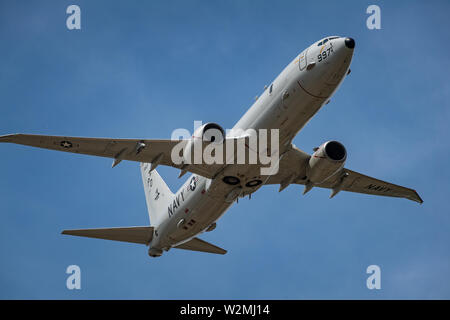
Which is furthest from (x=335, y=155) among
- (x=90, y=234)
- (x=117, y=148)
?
(x=90, y=234)

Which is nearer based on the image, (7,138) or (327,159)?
(7,138)

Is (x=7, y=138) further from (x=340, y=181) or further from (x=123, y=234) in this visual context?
(x=340, y=181)

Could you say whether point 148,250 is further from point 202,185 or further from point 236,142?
point 236,142

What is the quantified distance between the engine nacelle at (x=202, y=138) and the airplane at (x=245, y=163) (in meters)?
0.06

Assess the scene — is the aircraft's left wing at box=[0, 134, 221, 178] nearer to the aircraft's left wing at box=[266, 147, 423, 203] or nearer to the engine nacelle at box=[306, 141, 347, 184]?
the aircraft's left wing at box=[266, 147, 423, 203]

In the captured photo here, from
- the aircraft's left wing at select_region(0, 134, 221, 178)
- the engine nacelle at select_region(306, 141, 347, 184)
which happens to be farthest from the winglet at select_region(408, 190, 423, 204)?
the aircraft's left wing at select_region(0, 134, 221, 178)

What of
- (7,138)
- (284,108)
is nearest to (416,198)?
(284,108)

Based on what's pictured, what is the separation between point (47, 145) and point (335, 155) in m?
17.9

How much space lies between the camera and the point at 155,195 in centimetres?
4672

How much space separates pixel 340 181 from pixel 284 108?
1195cm

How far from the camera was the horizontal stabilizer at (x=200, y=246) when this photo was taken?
43.5m

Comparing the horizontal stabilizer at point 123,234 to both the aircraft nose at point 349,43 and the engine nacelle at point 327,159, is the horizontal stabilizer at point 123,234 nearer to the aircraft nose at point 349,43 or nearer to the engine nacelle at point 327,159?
the engine nacelle at point 327,159

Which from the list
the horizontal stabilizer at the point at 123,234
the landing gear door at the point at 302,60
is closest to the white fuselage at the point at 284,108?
the landing gear door at the point at 302,60

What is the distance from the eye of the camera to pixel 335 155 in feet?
120
